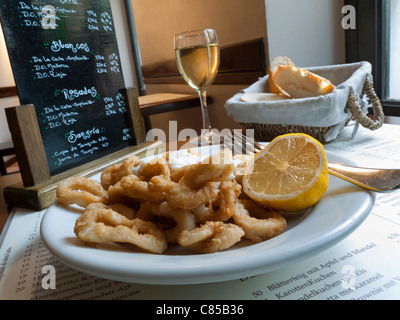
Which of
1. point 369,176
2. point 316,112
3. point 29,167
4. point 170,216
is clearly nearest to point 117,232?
point 170,216

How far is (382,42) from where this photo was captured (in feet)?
5.78

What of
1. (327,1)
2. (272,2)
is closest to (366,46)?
(327,1)

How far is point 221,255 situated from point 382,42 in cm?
178

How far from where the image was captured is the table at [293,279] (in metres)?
0.47

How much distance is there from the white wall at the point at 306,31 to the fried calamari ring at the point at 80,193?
148 cm

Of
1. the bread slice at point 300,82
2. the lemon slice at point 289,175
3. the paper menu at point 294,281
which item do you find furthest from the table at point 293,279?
the bread slice at point 300,82

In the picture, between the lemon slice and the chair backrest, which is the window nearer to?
the lemon slice

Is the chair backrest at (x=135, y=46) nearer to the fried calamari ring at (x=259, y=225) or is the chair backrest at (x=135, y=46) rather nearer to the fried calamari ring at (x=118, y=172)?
the fried calamari ring at (x=118, y=172)

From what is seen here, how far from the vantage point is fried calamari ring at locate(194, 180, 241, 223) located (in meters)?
0.54

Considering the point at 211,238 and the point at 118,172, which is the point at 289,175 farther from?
the point at 118,172

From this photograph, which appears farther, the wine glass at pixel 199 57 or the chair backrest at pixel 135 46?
the chair backrest at pixel 135 46
